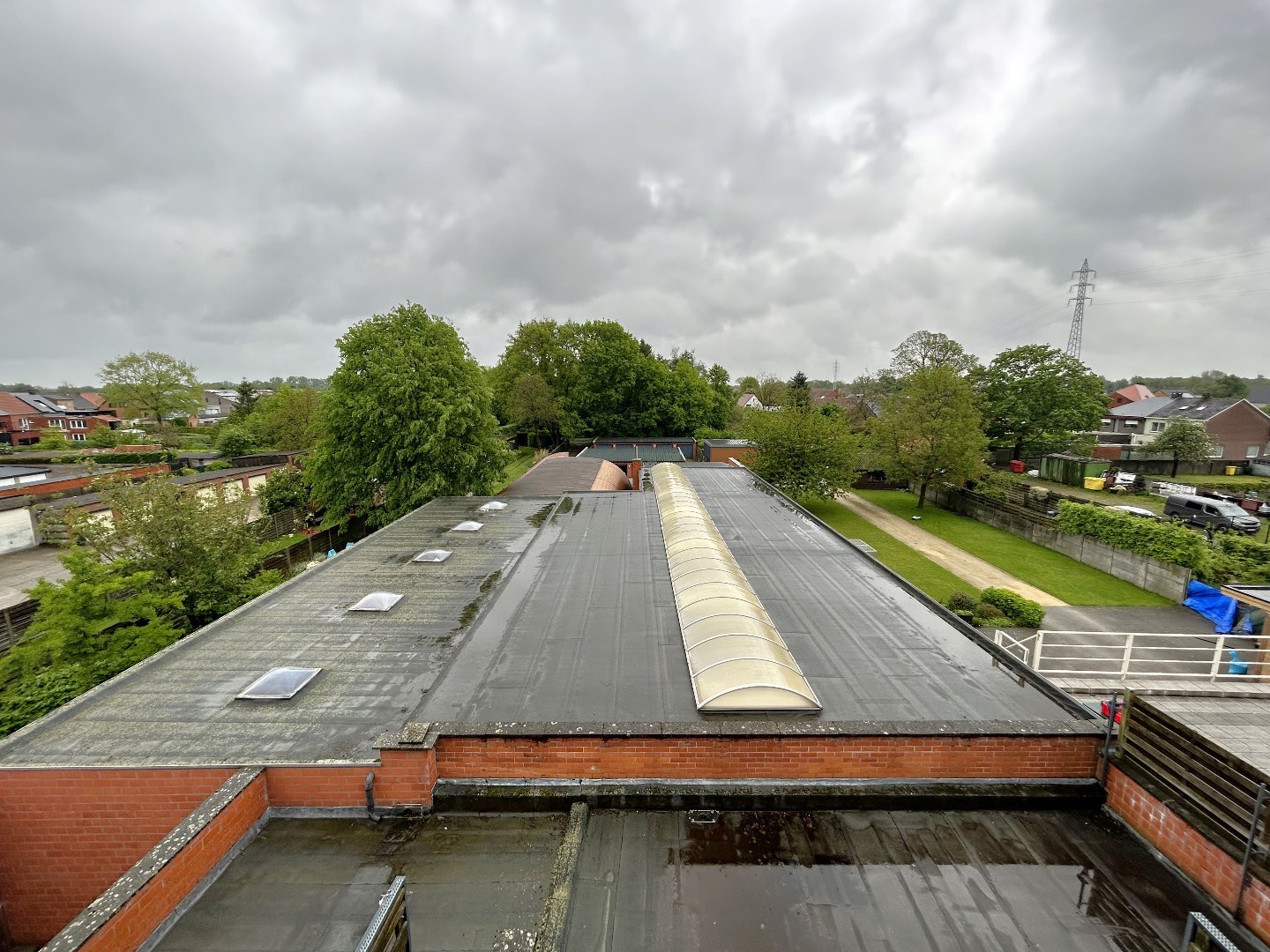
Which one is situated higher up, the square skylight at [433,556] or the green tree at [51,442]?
the green tree at [51,442]

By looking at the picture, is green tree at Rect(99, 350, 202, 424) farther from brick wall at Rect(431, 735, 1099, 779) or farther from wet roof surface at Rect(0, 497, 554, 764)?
brick wall at Rect(431, 735, 1099, 779)

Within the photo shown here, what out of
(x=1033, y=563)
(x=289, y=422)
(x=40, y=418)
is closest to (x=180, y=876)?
(x=1033, y=563)

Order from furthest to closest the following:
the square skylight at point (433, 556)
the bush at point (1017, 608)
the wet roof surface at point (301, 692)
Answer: the bush at point (1017, 608), the square skylight at point (433, 556), the wet roof surface at point (301, 692)

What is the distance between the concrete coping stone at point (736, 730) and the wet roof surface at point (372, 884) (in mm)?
874

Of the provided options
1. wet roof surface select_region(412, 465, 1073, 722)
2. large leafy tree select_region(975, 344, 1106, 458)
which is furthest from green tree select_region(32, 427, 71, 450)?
large leafy tree select_region(975, 344, 1106, 458)

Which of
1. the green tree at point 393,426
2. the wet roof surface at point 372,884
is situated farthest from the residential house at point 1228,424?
the wet roof surface at point 372,884

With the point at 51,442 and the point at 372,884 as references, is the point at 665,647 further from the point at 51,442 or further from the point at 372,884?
the point at 51,442

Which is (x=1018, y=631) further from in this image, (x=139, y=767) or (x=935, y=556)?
(x=139, y=767)

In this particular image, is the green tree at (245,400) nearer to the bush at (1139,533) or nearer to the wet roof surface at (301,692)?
the wet roof surface at (301,692)

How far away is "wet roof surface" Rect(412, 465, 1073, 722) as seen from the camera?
7047mm

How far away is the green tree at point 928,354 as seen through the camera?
1882 inches

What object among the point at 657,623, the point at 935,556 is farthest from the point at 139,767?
the point at 935,556

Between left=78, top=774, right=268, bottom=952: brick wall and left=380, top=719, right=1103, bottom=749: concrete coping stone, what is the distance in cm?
146

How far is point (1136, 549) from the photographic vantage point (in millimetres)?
20594
